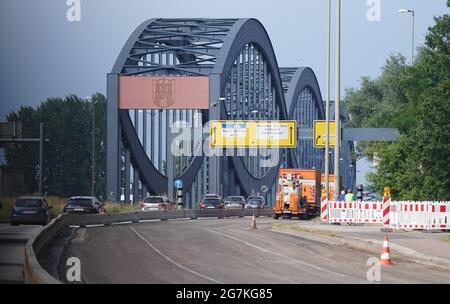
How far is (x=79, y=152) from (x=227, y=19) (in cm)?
4173

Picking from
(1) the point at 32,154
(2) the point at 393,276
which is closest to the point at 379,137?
(2) the point at 393,276

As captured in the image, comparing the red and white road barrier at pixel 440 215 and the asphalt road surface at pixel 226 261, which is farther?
the red and white road barrier at pixel 440 215

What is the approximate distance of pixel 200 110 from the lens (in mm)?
93438

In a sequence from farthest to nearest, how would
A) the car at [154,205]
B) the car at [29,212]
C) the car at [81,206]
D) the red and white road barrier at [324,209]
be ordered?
1. the car at [154,205]
2. the car at [81,206]
3. the car at [29,212]
4. the red and white road barrier at [324,209]

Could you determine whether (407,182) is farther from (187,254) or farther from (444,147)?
(187,254)

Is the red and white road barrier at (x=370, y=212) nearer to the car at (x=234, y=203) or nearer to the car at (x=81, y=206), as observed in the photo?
the car at (x=81, y=206)

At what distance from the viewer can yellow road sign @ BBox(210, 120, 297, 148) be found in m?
78.5

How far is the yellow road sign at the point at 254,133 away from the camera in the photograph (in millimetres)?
78500

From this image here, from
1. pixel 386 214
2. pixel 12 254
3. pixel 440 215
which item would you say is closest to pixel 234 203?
pixel 386 214

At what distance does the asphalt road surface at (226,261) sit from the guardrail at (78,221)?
99 centimetres

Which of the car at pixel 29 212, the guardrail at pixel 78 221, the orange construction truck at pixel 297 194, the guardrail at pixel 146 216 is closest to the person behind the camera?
the guardrail at pixel 78 221

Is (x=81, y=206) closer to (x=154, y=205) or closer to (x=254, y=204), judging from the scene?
(x=154, y=205)

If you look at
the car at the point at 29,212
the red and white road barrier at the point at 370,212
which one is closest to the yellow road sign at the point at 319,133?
the red and white road barrier at the point at 370,212

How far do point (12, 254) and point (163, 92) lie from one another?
56.0m
